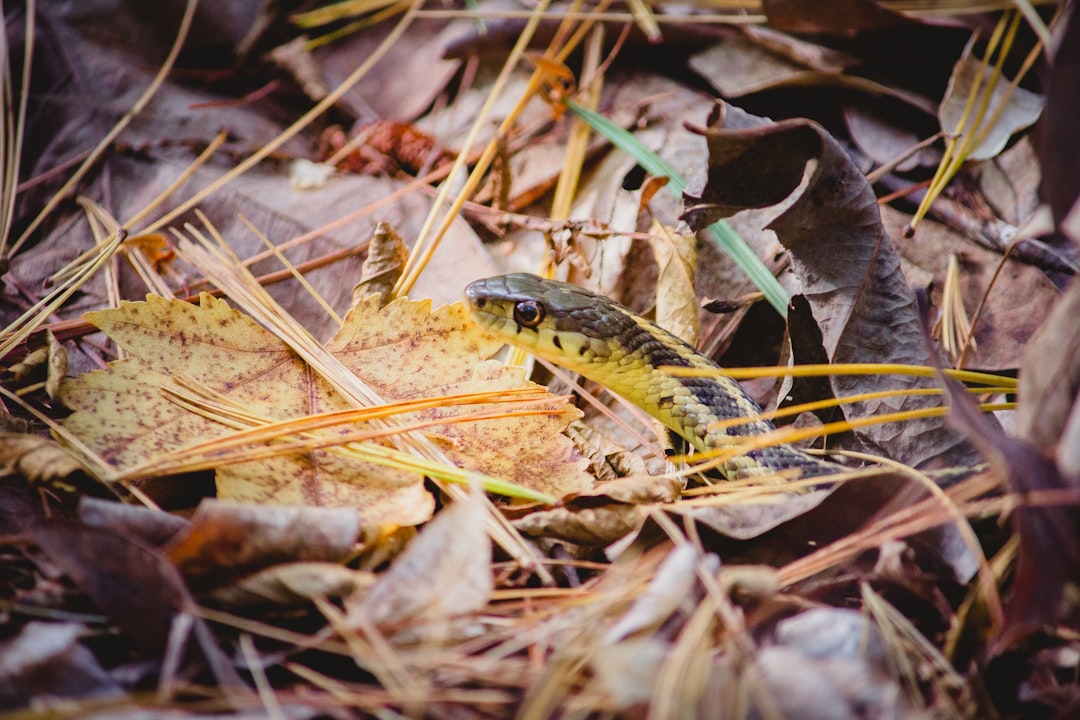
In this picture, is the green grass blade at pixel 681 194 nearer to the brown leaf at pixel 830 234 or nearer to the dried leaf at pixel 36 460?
the brown leaf at pixel 830 234

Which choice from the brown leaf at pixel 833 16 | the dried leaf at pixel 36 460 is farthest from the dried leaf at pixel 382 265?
the brown leaf at pixel 833 16

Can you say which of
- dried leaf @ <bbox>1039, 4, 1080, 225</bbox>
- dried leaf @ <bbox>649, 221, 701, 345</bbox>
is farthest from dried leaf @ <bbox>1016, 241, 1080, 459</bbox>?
dried leaf @ <bbox>649, 221, 701, 345</bbox>

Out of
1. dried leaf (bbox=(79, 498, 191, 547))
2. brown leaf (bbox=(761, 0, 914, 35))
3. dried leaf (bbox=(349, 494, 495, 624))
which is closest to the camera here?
dried leaf (bbox=(349, 494, 495, 624))

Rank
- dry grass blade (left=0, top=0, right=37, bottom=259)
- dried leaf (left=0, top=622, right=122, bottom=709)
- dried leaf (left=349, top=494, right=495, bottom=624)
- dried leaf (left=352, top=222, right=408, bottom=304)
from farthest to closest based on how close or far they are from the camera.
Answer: dry grass blade (left=0, top=0, right=37, bottom=259) → dried leaf (left=352, top=222, right=408, bottom=304) → dried leaf (left=349, top=494, right=495, bottom=624) → dried leaf (left=0, top=622, right=122, bottom=709)

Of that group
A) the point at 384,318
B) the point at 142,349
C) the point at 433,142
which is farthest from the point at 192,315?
the point at 433,142

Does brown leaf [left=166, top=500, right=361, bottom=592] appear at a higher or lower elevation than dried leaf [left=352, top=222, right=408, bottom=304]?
lower

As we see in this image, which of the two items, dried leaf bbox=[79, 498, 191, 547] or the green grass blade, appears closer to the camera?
dried leaf bbox=[79, 498, 191, 547]

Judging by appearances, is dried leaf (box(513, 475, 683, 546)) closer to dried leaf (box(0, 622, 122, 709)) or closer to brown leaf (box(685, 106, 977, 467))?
brown leaf (box(685, 106, 977, 467))

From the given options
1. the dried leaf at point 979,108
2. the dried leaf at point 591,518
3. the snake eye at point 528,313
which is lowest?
the dried leaf at point 591,518
